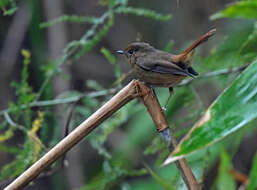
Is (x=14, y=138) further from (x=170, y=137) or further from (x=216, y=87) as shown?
(x=170, y=137)

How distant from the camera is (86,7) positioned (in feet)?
16.5

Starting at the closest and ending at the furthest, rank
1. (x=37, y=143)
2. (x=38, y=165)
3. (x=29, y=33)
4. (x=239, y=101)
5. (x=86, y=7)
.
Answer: (x=239, y=101) < (x=38, y=165) < (x=37, y=143) < (x=29, y=33) < (x=86, y=7)

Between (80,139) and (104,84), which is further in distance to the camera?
(104,84)

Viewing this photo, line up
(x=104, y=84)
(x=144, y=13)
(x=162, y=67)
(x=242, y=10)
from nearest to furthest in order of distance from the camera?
1. (x=242, y=10)
2. (x=162, y=67)
3. (x=144, y=13)
4. (x=104, y=84)

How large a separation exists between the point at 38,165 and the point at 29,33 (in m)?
3.24

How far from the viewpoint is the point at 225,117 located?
4.32ft

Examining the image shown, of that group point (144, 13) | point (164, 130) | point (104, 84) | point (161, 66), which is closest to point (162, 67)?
point (161, 66)

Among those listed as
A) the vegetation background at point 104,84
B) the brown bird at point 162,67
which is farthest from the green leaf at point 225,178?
the brown bird at point 162,67

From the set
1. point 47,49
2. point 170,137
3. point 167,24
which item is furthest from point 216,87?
point 170,137

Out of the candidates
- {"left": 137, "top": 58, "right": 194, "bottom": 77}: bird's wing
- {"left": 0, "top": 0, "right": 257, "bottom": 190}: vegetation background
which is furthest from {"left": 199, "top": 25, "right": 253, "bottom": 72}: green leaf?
{"left": 137, "top": 58, "right": 194, "bottom": 77}: bird's wing

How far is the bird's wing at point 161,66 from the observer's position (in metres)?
2.09

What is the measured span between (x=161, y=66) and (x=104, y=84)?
9.59ft

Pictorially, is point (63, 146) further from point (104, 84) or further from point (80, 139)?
point (104, 84)

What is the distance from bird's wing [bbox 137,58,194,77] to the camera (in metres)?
2.09
